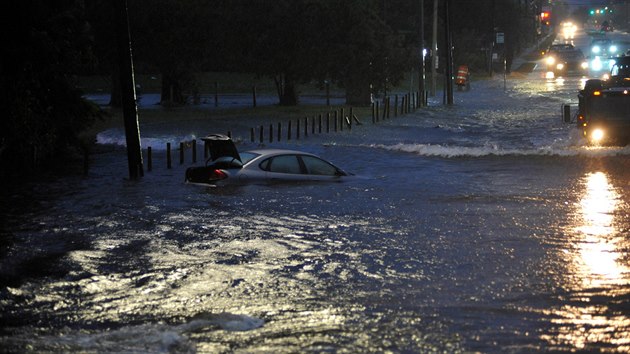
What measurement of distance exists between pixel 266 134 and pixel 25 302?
28.7 metres

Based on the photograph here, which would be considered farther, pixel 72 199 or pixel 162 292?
pixel 72 199

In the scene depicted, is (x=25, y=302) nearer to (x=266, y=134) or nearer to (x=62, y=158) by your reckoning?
(x=62, y=158)

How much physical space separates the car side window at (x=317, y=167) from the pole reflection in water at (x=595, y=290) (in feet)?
18.8

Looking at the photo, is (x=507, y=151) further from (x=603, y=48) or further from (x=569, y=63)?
(x=603, y=48)

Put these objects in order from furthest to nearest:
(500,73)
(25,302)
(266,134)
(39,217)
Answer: (500,73), (266,134), (39,217), (25,302)

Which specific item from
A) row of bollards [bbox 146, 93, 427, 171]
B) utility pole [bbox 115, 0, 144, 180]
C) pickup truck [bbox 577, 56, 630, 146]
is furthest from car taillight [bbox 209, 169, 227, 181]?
pickup truck [bbox 577, 56, 630, 146]

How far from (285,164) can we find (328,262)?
320 inches

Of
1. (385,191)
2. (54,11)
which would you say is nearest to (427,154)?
(385,191)

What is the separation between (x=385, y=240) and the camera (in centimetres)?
1614

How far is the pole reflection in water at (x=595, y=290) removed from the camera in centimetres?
984

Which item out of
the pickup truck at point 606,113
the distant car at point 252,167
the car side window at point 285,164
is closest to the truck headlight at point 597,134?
the pickup truck at point 606,113

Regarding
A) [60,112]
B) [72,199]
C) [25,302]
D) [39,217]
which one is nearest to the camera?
[25,302]

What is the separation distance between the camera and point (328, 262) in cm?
1416

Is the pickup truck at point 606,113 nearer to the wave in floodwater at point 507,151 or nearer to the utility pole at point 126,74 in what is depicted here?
the wave in floodwater at point 507,151
